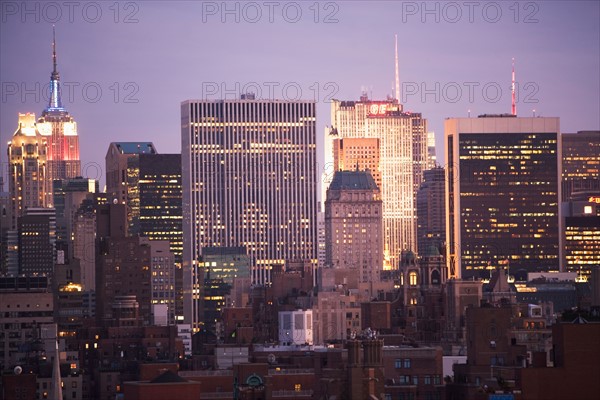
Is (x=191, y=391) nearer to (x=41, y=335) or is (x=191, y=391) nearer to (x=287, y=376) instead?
(x=287, y=376)

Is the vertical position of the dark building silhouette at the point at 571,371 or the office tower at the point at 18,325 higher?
the dark building silhouette at the point at 571,371

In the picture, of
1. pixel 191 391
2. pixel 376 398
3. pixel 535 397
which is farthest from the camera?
pixel 191 391

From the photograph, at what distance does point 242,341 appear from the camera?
164 meters

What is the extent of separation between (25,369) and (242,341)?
2325cm

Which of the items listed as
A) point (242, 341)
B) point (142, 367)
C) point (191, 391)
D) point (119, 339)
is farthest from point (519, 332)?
point (119, 339)

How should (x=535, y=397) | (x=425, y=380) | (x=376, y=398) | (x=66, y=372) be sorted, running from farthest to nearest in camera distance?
(x=66, y=372) < (x=425, y=380) < (x=376, y=398) < (x=535, y=397)

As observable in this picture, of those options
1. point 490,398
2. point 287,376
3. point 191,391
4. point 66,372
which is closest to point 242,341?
point 66,372

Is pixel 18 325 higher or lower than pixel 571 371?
lower

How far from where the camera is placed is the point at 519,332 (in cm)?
12238

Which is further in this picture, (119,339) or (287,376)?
(119,339)

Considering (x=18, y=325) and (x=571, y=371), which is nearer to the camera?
(x=571, y=371)

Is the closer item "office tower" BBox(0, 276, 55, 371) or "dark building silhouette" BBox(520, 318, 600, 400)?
"dark building silhouette" BBox(520, 318, 600, 400)

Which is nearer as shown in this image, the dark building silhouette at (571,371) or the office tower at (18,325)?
the dark building silhouette at (571,371)

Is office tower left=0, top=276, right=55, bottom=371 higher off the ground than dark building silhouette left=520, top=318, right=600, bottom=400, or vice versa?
dark building silhouette left=520, top=318, right=600, bottom=400
